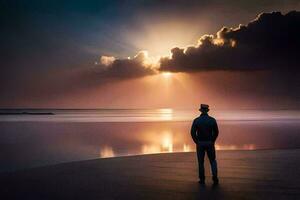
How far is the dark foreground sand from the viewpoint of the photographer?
902 cm

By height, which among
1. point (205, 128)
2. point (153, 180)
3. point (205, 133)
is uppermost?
point (205, 128)

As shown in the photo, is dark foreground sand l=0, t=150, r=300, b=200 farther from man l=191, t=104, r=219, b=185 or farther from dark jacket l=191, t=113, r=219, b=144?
dark jacket l=191, t=113, r=219, b=144

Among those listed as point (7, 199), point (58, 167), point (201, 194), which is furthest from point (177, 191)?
point (58, 167)

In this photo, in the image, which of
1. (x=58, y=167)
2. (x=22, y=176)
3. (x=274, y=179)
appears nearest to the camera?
(x=274, y=179)

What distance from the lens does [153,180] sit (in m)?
11.0

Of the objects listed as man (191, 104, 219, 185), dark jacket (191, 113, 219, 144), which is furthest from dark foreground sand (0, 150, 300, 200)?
dark jacket (191, 113, 219, 144)

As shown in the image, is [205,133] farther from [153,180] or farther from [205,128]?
[153,180]

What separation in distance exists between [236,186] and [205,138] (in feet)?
5.12

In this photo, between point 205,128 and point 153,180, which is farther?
point 153,180

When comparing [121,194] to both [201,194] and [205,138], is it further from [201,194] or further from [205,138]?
[205,138]

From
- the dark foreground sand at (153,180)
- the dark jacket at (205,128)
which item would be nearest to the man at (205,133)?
the dark jacket at (205,128)

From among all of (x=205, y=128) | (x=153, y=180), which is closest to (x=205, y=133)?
(x=205, y=128)

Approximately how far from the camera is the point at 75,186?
10.2 metres

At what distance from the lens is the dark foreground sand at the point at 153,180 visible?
29.6ft
